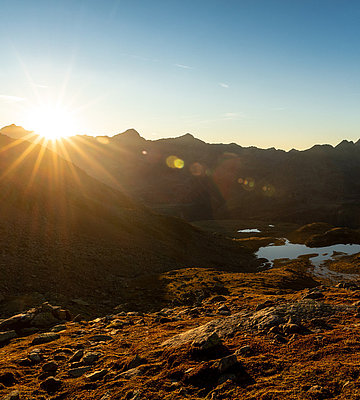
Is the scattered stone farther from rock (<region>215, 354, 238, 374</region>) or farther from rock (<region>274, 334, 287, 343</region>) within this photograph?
rock (<region>274, 334, 287, 343</region>)

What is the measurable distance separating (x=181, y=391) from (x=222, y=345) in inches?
125

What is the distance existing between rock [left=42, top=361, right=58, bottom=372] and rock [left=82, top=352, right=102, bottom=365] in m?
1.32

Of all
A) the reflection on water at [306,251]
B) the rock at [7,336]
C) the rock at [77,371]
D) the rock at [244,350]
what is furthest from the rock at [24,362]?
the reflection on water at [306,251]

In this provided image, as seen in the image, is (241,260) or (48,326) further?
(241,260)

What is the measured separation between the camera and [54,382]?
1141cm

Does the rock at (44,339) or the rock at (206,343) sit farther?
the rock at (44,339)

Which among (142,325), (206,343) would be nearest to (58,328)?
(142,325)

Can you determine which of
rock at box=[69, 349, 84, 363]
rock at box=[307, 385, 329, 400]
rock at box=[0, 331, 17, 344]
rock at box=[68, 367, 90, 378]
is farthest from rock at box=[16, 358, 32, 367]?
rock at box=[307, 385, 329, 400]

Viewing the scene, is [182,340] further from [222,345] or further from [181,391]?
[181,391]

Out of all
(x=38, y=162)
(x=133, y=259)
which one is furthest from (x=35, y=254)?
(x=38, y=162)

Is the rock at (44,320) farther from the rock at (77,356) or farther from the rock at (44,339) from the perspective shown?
the rock at (77,356)

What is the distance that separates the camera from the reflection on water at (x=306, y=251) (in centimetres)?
9875

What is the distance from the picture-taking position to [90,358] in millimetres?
13734

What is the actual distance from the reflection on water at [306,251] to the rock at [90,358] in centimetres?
8797
